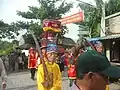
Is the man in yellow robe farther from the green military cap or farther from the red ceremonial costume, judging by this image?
the red ceremonial costume

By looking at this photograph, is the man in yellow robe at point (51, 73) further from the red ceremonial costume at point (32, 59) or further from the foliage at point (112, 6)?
the foliage at point (112, 6)

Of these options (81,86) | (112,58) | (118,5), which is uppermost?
(118,5)

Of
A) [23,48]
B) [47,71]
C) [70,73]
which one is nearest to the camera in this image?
[47,71]

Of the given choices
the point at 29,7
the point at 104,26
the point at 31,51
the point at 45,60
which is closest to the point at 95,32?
the point at 104,26

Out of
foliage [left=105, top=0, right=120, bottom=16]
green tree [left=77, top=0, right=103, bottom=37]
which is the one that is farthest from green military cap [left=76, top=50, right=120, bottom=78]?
foliage [left=105, top=0, right=120, bottom=16]

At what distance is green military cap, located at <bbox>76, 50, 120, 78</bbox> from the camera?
2.59m

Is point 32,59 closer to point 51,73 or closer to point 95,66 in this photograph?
point 51,73

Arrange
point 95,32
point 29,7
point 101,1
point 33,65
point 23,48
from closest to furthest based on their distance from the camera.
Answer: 1. point 33,65
2. point 101,1
3. point 95,32
4. point 23,48
5. point 29,7

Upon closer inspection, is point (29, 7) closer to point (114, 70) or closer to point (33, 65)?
point (33, 65)

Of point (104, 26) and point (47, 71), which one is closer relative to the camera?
point (47, 71)

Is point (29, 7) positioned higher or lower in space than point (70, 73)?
higher

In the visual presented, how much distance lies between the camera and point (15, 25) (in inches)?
1618

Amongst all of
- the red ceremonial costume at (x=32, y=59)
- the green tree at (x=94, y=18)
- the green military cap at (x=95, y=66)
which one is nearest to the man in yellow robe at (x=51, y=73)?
the green military cap at (x=95, y=66)

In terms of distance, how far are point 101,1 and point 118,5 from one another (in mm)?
1533
